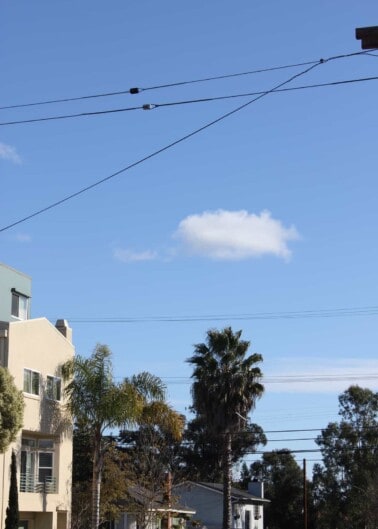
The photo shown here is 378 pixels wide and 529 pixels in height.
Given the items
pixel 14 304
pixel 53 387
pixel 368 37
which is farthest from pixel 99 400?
pixel 368 37

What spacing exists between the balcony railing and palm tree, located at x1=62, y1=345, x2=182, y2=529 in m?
2.28

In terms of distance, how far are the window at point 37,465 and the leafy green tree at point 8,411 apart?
4.88m

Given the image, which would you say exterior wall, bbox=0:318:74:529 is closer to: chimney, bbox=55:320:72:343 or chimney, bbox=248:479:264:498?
chimney, bbox=55:320:72:343

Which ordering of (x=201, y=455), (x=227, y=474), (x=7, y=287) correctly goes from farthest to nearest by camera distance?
(x=201, y=455) < (x=227, y=474) < (x=7, y=287)

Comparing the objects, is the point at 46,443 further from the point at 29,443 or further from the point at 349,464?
the point at 349,464

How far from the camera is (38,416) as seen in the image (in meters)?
40.9

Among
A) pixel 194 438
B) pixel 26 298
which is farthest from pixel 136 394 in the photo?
pixel 194 438

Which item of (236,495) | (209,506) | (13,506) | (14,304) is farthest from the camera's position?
(236,495)

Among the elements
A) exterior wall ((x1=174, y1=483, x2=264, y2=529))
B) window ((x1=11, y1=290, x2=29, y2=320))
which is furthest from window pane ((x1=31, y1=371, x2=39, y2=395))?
exterior wall ((x1=174, y1=483, x2=264, y2=529))

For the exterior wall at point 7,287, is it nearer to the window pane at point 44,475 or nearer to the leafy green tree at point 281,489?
the window pane at point 44,475

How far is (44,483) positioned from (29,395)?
4.51 metres

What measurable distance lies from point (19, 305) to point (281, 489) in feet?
156

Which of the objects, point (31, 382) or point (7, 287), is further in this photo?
point (7, 287)

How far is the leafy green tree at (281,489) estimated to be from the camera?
83331 mm
